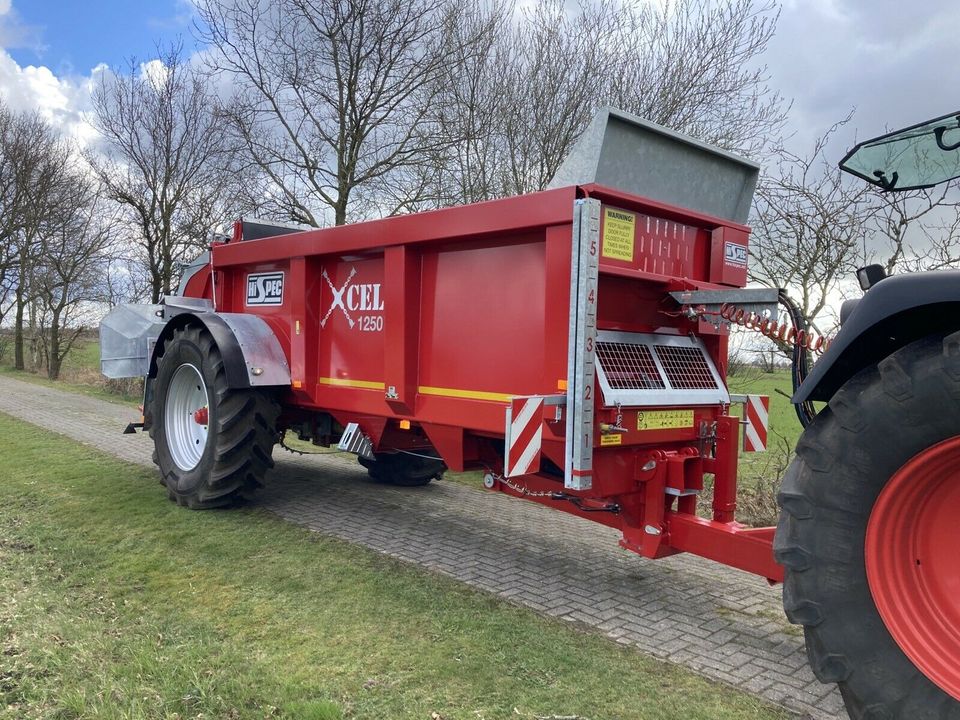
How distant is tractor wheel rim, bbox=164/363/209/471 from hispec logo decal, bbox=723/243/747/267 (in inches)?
171

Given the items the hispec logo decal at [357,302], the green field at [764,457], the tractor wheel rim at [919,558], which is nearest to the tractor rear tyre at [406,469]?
the green field at [764,457]

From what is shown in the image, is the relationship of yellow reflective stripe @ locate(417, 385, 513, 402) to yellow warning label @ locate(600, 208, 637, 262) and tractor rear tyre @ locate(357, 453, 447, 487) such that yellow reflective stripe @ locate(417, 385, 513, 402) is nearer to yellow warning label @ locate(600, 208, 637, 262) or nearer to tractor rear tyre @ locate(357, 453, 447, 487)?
yellow warning label @ locate(600, 208, 637, 262)

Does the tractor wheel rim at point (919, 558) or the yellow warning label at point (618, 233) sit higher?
the yellow warning label at point (618, 233)

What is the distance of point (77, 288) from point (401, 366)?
21911 mm

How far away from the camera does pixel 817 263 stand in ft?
20.1

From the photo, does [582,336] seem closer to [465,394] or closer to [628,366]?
[628,366]

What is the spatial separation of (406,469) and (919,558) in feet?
17.9

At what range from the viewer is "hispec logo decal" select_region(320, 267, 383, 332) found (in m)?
5.06

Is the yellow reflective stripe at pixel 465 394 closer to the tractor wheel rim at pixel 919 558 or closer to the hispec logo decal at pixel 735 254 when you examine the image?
the hispec logo decal at pixel 735 254

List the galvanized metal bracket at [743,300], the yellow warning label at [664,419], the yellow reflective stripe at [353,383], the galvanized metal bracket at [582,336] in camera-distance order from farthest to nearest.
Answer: the yellow reflective stripe at [353,383]
the yellow warning label at [664,419]
the galvanized metal bracket at [743,300]
the galvanized metal bracket at [582,336]

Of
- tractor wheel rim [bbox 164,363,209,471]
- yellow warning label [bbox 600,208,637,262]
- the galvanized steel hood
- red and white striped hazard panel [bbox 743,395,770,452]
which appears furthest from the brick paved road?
the galvanized steel hood

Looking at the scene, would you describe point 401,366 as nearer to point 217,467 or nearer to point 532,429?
point 532,429

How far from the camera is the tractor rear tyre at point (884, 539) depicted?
2145 mm

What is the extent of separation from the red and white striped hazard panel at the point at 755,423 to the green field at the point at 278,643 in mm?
1727
